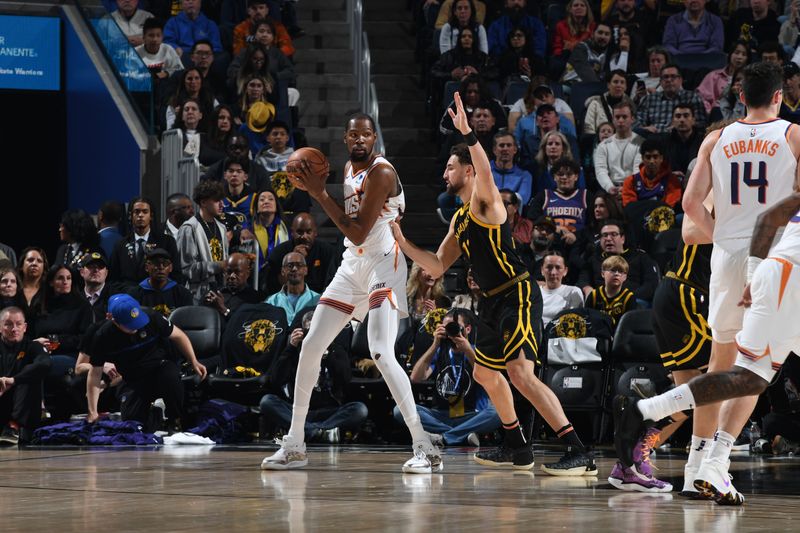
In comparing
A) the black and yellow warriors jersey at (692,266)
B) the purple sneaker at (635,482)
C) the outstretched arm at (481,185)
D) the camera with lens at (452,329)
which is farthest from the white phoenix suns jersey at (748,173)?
the camera with lens at (452,329)

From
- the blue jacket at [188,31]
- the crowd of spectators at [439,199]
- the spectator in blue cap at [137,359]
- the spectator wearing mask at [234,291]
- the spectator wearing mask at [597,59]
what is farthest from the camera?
the blue jacket at [188,31]

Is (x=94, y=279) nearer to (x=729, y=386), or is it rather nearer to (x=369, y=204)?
(x=369, y=204)

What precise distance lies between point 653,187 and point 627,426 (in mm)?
7183

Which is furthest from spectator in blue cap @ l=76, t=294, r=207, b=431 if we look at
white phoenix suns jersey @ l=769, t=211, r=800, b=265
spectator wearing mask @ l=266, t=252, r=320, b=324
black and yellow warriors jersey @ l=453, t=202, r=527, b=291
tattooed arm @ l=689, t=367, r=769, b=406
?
white phoenix suns jersey @ l=769, t=211, r=800, b=265

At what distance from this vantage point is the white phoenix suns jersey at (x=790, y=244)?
217 inches

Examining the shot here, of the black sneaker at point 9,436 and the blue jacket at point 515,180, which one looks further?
the blue jacket at point 515,180

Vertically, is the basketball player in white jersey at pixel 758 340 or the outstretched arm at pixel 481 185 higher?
the outstretched arm at pixel 481 185

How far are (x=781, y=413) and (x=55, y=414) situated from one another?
6425mm

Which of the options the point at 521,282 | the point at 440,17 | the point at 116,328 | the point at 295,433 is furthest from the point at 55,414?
the point at 440,17

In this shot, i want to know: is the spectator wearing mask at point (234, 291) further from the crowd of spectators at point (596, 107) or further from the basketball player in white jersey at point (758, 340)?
the basketball player in white jersey at point (758, 340)

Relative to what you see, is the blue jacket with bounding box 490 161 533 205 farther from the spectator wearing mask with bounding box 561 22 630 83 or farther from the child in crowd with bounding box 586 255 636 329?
the spectator wearing mask with bounding box 561 22 630 83

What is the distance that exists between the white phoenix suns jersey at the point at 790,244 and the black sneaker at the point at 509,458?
274 cm

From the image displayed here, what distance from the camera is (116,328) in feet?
35.5

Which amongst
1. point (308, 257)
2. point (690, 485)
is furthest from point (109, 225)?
point (690, 485)
